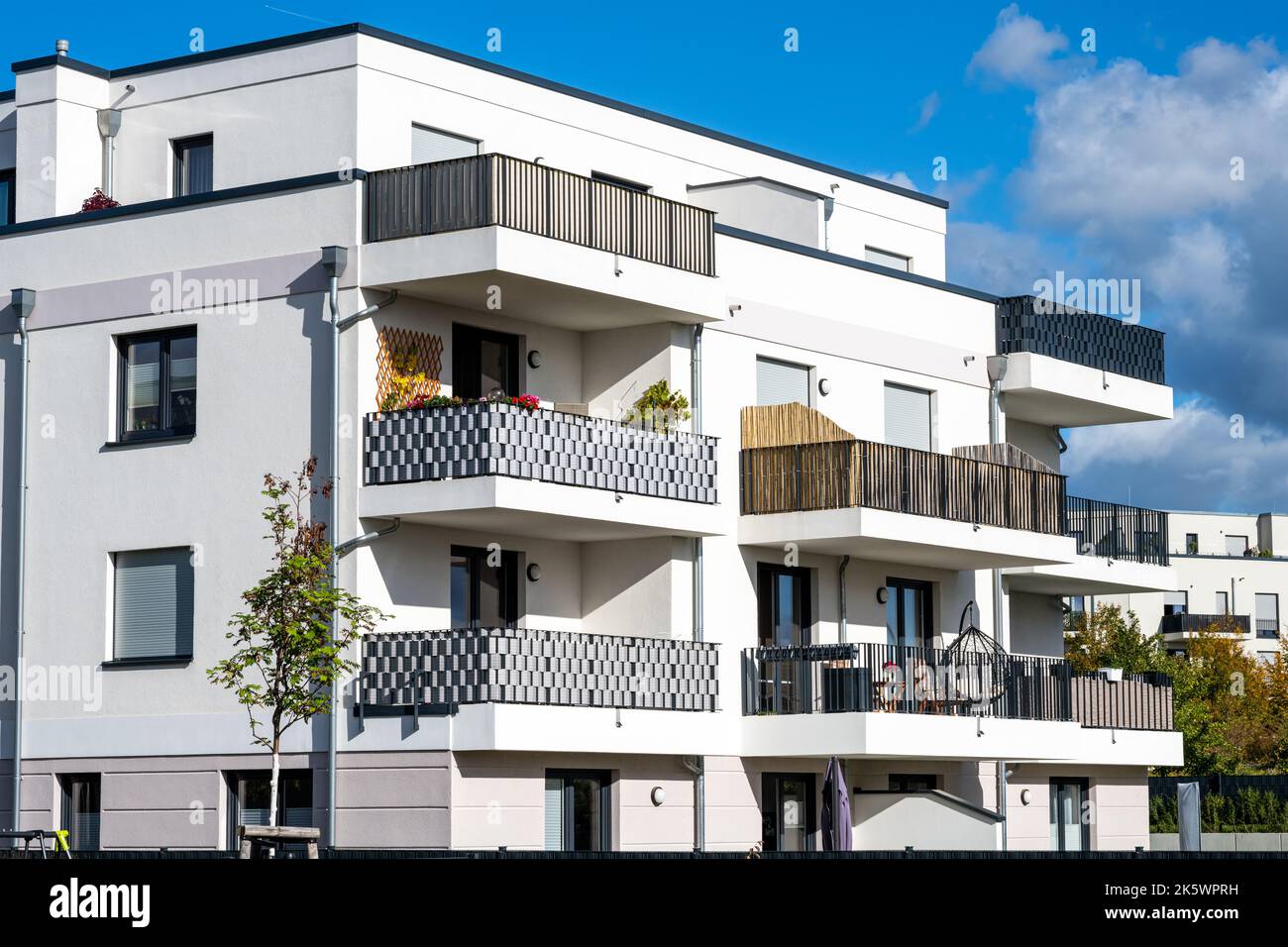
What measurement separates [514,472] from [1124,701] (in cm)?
1529

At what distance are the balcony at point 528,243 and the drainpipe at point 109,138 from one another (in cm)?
610

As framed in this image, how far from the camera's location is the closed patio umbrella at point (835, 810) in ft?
92.6

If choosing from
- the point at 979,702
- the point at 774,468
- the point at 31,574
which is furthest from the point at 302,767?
the point at 979,702

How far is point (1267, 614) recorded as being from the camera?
9362 cm

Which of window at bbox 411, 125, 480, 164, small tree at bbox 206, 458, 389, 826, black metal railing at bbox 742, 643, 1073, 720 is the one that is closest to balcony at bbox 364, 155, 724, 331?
window at bbox 411, 125, 480, 164

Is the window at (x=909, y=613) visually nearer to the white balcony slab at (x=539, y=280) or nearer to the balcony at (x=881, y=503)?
the balcony at (x=881, y=503)

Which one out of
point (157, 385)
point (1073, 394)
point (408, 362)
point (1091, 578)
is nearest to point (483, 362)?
point (408, 362)

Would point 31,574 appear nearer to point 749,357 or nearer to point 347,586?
A: point 347,586

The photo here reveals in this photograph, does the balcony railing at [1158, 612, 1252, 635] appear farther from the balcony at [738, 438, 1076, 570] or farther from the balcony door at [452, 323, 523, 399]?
the balcony door at [452, 323, 523, 399]

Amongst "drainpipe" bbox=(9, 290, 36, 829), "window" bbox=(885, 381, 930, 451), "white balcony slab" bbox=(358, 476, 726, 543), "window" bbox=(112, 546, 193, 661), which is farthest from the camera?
"window" bbox=(885, 381, 930, 451)

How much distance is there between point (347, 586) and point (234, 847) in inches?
145

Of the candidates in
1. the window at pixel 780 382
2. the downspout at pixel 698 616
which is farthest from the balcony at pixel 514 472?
the window at pixel 780 382

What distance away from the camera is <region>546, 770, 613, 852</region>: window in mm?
26797

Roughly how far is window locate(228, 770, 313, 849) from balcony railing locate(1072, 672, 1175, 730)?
1382 cm
